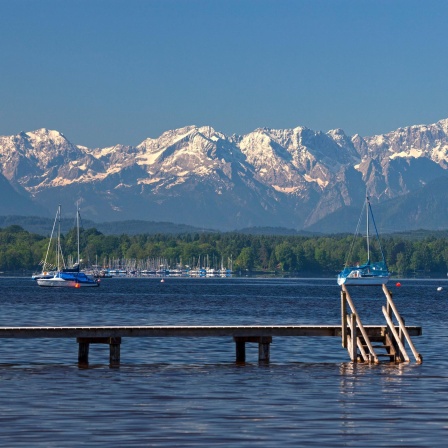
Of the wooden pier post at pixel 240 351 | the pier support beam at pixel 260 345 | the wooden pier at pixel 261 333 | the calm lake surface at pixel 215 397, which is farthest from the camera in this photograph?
the wooden pier post at pixel 240 351

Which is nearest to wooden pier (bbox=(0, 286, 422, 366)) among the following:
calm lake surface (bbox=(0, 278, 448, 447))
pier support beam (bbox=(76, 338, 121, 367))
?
pier support beam (bbox=(76, 338, 121, 367))

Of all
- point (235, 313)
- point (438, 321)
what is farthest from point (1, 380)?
point (235, 313)

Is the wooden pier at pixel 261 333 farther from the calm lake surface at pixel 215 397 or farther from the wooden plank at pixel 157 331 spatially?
the calm lake surface at pixel 215 397

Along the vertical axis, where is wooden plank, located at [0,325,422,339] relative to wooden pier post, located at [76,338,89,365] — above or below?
above

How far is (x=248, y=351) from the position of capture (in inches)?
2375

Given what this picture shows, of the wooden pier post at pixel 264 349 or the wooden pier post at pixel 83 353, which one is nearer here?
the wooden pier post at pixel 83 353

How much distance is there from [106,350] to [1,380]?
16.0 metres

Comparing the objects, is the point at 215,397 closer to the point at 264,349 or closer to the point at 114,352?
the point at 114,352

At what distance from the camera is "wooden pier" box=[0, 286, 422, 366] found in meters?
51.3

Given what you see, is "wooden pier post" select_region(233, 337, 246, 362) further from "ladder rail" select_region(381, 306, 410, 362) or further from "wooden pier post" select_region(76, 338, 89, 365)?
"wooden pier post" select_region(76, 338, 89, 365)

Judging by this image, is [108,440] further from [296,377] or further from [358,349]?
[358,349]

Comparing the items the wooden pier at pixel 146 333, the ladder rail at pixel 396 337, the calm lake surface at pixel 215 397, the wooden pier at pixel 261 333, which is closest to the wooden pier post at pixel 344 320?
the wooden pier at pixel 261 333

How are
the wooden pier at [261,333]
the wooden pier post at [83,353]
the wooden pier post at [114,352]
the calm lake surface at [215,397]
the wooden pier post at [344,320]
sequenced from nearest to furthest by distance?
the calm lake surface at [215,397] < the wooden pier at [261,333] < the wooden pier post at [114,352] < the wooden pier post at [83,353] < the wooden pier post at [344,320]

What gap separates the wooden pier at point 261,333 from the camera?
51.3 meters
